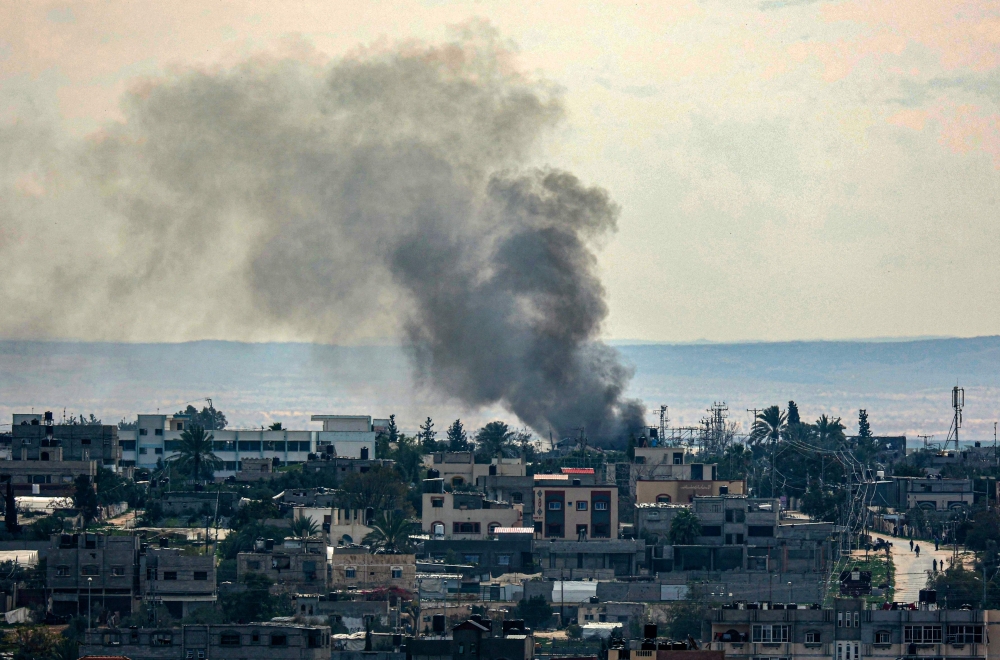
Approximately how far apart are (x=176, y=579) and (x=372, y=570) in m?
10.5

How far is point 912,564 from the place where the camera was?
420ft

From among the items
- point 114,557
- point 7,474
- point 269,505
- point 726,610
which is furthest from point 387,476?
point 726,610

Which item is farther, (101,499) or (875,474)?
(875,474)

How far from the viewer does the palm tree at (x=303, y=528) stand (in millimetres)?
132600

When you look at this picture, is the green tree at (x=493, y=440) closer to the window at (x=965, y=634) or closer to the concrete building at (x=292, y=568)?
the concrete building at (x=292, y=568)

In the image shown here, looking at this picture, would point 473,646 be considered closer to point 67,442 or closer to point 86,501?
point 86,501

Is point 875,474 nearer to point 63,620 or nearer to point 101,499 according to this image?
point 101,499

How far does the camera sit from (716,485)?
489 ft

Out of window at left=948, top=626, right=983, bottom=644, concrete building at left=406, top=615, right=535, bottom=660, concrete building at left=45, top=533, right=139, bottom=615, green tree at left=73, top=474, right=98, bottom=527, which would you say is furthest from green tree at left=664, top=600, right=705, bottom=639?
green tree at left=73, top=474, right=98, bottom=527

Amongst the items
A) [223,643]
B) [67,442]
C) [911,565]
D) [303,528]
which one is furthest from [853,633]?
[67,442]

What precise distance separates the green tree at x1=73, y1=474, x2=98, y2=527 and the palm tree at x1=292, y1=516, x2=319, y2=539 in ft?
40.2

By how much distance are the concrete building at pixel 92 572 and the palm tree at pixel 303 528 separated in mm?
18878

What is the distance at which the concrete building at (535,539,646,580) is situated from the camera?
126 metres

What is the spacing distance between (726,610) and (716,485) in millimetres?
58396
